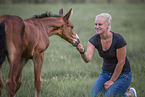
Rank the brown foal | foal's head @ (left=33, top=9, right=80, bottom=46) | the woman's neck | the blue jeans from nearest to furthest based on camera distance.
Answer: the brown foal < the blue jeans < foal's head @ (left=33, top=9, right=80, bottom=46) < the woman's neck

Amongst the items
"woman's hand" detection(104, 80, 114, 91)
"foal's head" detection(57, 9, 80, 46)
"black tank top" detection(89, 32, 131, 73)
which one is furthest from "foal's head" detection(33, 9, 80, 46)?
"woman's hand" detection(104, 80, 114, 91)

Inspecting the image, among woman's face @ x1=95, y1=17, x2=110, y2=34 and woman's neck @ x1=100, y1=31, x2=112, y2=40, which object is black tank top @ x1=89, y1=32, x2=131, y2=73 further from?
woman's face @ x1=95, y1=17, x2=110, y2=34

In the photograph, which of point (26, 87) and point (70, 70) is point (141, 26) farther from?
point (26, 87)

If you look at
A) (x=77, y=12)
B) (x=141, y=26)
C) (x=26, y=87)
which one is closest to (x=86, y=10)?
(x=77, y=12)

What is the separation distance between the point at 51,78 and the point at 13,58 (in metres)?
2.52

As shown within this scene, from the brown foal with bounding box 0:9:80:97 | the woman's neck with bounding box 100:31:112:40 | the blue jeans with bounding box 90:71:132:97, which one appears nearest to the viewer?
the brown foal with bounding box 0:9:80:97

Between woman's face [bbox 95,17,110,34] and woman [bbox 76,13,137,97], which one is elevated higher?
woman's face [bbox 95,17,110,34]

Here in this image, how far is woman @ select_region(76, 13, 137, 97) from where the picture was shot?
4.61m

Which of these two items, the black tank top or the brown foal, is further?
the black tank top

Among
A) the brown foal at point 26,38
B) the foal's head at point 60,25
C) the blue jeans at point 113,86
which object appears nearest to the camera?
the brown foal at point 26,38

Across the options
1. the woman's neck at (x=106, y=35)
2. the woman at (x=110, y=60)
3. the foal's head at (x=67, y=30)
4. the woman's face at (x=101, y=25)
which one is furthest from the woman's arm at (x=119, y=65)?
the foal's head at (x=67, y=30)

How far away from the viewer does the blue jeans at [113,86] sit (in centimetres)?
451

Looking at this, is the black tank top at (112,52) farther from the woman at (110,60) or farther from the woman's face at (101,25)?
the woman's face at (101,25)

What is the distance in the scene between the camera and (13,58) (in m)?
3.34
